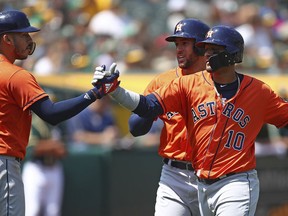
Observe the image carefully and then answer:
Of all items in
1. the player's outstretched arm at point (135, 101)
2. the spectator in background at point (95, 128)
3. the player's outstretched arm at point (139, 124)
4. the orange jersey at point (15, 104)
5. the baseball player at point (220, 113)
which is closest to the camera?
the orange jersey at point (15, 104)

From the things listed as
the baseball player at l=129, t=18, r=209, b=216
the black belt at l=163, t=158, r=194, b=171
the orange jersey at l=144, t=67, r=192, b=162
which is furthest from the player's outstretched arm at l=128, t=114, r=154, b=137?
the black belt at l=163, t=158, r=194, b=171

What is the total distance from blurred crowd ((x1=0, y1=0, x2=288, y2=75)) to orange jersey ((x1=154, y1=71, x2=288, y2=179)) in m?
6.00

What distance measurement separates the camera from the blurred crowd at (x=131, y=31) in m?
12.6

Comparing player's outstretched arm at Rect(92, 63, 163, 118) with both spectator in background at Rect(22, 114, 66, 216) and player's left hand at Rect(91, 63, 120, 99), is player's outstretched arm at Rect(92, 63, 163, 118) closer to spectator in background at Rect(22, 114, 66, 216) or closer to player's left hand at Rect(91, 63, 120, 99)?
player's left hand at Rect(91, 63, 120, 99)

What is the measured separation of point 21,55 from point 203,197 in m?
1.70

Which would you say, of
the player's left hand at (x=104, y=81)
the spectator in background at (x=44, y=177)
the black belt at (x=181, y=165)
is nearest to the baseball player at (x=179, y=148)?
the black belt at (x=181, y=165)

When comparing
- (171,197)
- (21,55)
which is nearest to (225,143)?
(171,197)

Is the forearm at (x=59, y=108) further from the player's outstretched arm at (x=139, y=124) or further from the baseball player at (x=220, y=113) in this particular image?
the player's outstretched arm at (x=139, y=124)

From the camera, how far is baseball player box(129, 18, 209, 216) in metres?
6.82

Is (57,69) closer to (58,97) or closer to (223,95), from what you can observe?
(58,97)

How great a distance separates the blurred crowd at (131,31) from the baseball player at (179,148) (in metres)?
5.43

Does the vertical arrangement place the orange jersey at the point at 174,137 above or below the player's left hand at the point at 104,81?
below

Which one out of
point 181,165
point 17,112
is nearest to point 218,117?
point 181,165

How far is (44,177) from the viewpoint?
10.6m
